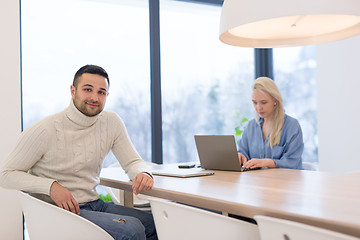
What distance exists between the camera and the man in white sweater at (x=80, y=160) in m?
1.83

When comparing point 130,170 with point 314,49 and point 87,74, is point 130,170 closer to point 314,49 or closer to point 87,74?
point 87,74

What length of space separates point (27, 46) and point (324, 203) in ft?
10.6

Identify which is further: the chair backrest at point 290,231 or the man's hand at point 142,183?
the man's hand at point 142,183

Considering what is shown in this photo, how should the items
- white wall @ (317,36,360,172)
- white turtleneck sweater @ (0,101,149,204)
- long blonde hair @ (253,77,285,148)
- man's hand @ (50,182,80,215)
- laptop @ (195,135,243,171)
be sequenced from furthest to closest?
1. white wall @ (317,36,360,172)
2. long blonde hair @ (253,77,285,148)
3. laptop @ (195,135,243,171)
4. white turtleneck sweater @ (0,101,149,204)
5. man's hand @ (50,182,80,215)

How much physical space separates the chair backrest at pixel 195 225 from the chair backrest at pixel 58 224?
285mm

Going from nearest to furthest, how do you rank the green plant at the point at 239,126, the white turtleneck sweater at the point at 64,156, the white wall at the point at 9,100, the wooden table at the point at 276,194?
the wooden table at the point at 276,194 < the white turtleneck sweater at the point at 64,156 < the white wall at the point at 9,100 < the green plant at the point at 239,126

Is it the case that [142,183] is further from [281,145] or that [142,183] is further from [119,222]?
[281,145]

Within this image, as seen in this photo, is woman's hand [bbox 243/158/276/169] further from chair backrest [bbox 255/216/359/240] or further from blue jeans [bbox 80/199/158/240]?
chair backrest [bbox 255/216/359/240]

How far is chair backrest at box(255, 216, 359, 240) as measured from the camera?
912mm

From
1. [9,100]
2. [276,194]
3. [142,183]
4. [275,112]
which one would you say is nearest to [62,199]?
[142,183]

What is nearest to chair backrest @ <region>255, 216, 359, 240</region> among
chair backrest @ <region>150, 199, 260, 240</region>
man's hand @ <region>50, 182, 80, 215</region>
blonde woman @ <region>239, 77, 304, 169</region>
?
chair backrest @ <region>150, 199, 260, 240</region>

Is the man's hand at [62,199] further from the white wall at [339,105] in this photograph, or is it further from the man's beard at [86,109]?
the white wall at [339,105]

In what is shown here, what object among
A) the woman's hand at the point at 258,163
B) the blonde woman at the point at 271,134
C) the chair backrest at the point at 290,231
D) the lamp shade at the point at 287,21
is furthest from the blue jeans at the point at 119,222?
the lamp shade at the point at 287,21

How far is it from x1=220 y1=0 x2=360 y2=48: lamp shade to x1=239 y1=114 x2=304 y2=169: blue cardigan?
709mm
